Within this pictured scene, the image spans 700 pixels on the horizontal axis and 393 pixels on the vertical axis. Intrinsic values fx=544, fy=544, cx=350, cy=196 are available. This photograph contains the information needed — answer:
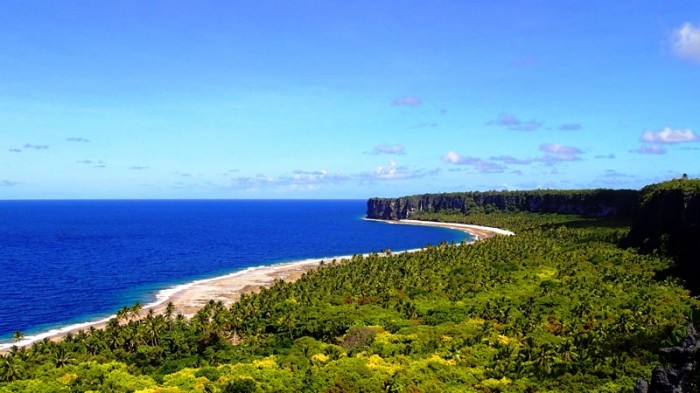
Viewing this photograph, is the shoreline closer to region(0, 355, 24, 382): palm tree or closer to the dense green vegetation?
the dense green vegetation

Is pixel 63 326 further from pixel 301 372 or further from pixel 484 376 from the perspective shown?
pixel 484 376

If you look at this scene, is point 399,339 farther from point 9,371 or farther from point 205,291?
point 205,291

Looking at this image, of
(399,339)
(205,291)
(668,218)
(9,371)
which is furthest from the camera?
(668,218)

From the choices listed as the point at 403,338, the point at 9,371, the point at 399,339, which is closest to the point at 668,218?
the point at 403,338

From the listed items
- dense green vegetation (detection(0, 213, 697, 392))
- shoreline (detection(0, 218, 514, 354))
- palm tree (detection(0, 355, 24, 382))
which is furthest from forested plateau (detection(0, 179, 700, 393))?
shoreline (detection(0, 218, 514, 354))

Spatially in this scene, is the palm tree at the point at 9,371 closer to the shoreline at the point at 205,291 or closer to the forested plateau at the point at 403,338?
the forested plateau at the point at 403,338

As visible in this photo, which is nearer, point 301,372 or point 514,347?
point 301,372

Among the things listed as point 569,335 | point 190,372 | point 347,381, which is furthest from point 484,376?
point 190,372

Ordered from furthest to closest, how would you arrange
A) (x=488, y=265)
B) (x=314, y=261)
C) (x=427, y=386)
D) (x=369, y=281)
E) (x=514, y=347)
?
(x=314, y=261) < (x=488, y=265) < (x=369, y=281) < (x=514, y=347) < (x=427, y=386)
